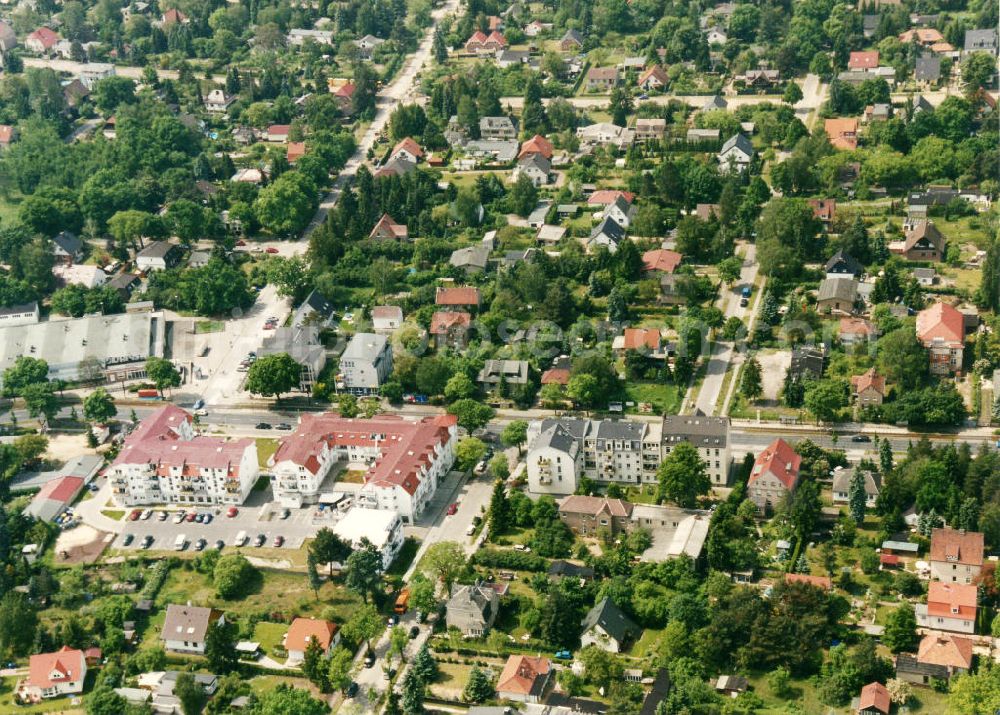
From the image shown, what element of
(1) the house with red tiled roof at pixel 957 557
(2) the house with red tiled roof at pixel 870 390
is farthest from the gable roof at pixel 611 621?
(2) the house with red tiled roof at pixel 870 390

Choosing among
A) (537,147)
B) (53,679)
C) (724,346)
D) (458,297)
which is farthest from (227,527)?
(537,147)

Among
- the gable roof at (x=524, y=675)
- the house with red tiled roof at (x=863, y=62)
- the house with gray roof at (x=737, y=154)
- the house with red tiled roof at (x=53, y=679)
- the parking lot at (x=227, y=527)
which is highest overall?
the house with red tiled roof at (x=863, y=62)

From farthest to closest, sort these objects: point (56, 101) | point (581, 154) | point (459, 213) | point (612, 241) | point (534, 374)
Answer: point (56, 101) → point (581, 154) → point (459, 213) → point (612, 241) → point (534, 374)

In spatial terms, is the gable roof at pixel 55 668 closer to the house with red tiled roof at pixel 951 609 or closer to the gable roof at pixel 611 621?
the gable roof at pixel 611 621

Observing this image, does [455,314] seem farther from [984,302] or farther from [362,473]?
[984,302]

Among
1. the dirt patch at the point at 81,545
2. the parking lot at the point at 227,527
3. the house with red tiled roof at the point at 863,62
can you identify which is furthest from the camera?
the house with red tiled roof at the point at 863,62

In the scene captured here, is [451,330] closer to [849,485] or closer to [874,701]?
[849,485]

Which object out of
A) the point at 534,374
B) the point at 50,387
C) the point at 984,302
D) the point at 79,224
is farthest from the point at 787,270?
the point at 79,224
